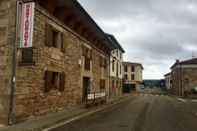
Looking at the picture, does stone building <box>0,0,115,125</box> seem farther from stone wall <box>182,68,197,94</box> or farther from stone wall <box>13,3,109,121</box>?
stone wall <box>182,68,197,94</box>

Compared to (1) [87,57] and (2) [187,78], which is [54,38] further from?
(2) [187,78]

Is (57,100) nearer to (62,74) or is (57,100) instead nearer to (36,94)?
(62,74)

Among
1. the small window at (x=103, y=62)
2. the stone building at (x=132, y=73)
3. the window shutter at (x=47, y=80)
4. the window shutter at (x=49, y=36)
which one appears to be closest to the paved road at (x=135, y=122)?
the window shutter at (x=47, y=80)

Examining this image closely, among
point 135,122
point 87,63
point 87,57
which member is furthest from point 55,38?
point 87,63

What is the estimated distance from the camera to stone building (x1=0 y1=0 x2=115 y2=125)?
1184 centimetres

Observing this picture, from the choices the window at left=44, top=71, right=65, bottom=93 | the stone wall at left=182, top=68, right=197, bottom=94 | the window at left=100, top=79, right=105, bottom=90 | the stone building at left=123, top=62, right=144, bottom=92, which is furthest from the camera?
the stone building at left=123, top=62, right=144, bottom=92

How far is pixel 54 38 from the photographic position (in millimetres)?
16094

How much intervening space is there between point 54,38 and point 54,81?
7.86 feet

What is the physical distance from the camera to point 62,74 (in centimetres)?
1669

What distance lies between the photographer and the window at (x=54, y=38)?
581 inches

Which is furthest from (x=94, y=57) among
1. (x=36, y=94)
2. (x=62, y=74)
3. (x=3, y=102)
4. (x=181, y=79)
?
(x=181, y=79)

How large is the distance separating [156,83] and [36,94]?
308 ft

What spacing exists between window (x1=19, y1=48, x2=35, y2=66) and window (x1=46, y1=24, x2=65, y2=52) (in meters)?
2.49

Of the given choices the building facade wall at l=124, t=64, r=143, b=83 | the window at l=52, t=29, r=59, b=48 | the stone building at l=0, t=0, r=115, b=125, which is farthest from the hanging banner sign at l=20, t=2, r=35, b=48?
the building facade wall at l=124, t=64, r=143, b=83
